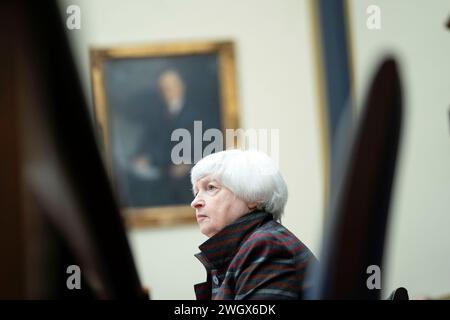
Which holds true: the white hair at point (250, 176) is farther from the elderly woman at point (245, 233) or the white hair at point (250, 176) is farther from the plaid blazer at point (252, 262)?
the plaid blazer at point (252, 262)

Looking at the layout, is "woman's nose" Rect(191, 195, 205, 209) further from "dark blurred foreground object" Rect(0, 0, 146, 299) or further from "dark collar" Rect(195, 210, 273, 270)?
"dark blurred foreground object" Rect(0, 0, 146, 299)

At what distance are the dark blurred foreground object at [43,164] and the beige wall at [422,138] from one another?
6.45 meters

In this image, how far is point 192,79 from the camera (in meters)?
7.10

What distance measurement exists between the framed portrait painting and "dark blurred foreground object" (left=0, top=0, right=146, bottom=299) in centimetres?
657

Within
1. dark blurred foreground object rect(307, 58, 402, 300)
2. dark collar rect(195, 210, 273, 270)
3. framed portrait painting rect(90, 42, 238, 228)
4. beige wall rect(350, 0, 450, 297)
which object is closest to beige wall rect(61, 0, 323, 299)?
framed portrait painting rect(90, 42, 238, 228)

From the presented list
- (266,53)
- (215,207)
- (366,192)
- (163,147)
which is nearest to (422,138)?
(266,53)

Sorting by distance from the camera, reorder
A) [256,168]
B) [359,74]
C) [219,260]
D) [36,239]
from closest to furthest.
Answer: [36,239], [219,260], [256,168], [359,74]

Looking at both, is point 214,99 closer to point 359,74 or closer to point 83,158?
point 359,74

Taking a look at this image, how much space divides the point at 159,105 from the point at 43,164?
6882 millimetres

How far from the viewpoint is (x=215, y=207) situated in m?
2.12

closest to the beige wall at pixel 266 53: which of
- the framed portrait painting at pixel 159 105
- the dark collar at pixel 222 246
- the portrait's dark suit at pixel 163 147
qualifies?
the framed portrait painting at pixel 159 105

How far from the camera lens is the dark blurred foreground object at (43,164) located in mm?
220

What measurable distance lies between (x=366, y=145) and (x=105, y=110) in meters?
6.89

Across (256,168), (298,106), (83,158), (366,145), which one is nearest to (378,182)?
(366,145)
